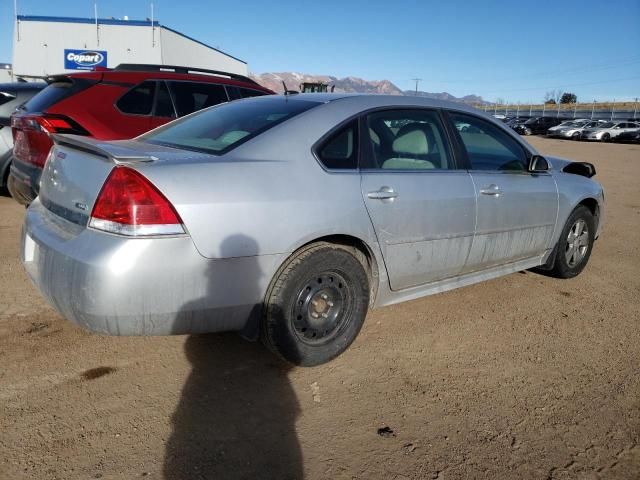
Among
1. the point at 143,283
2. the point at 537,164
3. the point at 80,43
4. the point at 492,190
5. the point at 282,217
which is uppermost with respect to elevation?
the point at 80,43

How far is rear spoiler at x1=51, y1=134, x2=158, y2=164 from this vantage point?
7.92 ft

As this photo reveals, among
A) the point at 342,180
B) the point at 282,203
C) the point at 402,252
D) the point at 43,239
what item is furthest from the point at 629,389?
the point at 43,239

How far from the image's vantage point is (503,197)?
3.77 m

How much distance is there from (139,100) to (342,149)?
3594 millimetres

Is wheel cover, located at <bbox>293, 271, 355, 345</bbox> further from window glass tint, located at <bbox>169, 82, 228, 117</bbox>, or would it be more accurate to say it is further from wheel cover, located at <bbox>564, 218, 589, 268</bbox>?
window glass tint, located at <bbox>169, 82, 228, 117</bbox>

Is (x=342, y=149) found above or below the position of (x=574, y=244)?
above

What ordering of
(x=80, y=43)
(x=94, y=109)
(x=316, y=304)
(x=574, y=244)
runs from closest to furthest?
(x=316, y=304) < (x=574, y=244) < (x=94, y=109) < (x=80, y=43)

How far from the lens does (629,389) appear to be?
2910 mm

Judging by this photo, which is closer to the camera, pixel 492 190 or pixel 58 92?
pixel 492 190

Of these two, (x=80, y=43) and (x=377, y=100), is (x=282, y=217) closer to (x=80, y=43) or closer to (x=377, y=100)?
(x=377, y=100)

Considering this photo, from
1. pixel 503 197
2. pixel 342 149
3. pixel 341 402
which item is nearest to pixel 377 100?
pixel 342 149

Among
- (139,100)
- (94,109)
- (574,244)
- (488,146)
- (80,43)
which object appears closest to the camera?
(488,146)

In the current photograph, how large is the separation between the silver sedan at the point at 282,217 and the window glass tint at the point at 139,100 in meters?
2.40

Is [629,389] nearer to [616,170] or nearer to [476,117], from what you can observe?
[476,117]
